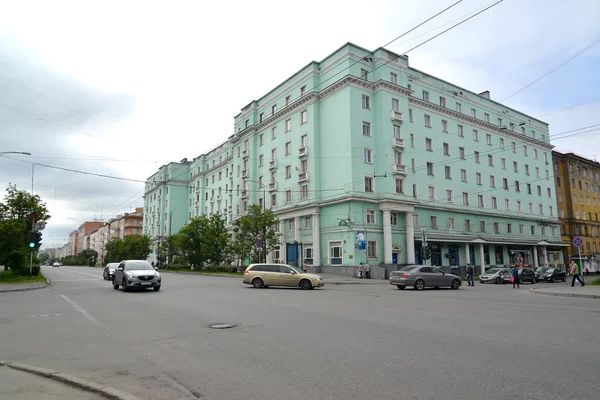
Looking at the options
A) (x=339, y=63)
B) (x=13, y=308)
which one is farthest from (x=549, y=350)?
(x=339, y=63)

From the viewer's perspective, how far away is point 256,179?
56812 millimetres

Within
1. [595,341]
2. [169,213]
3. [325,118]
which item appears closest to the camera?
[595,341]

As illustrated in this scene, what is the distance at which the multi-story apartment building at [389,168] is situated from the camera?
43312 millimetres

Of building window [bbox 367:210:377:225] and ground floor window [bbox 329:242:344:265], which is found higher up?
building window [bbox 367:210:377:225]

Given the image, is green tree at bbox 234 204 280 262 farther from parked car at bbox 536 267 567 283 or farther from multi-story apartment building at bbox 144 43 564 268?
parked car at bbox 536 267 567 283

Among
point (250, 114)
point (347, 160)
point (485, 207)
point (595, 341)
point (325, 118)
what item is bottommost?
point (595, 341)

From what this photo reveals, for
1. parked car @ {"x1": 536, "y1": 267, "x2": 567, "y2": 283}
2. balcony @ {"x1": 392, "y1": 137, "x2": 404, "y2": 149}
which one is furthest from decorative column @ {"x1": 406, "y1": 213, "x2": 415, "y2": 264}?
parked car @ {"x1": 536, "y1": 267, "x2": 567, "y2": 283}

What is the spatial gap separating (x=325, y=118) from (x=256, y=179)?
14665 mm

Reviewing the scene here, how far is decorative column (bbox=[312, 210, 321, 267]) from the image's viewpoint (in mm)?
44281

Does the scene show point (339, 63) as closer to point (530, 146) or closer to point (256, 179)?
point (256, 179)

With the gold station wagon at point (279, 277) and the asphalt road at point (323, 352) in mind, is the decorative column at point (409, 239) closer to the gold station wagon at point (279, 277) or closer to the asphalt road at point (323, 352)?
the gold station wagon at point (279, 277)

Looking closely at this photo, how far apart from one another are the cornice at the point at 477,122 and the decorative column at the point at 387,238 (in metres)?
14.5

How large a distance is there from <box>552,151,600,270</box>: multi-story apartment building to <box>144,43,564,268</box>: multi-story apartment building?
295 inches

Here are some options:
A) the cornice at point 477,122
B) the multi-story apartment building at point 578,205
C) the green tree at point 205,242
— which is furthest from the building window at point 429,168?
the multi-story apartment building at point 578,205
